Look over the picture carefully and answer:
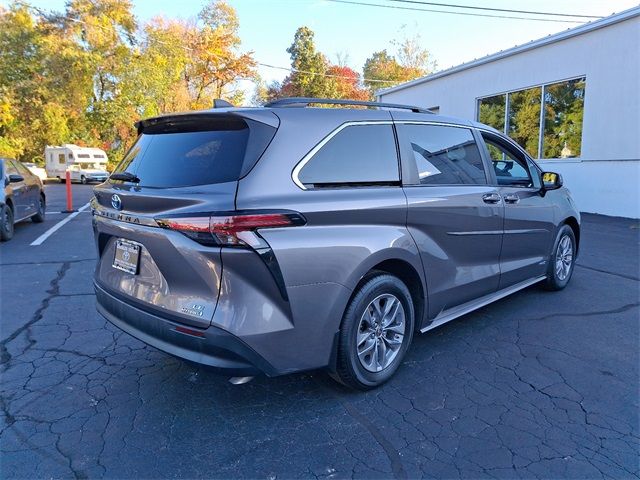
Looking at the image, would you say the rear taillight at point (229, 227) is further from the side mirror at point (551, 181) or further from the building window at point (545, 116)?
the building window at point (545, 116)

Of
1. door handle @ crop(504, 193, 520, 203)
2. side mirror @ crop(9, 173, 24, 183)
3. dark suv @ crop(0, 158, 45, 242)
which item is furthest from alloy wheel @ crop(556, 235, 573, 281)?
side mirror @ crop(9, 173, 24, 183)

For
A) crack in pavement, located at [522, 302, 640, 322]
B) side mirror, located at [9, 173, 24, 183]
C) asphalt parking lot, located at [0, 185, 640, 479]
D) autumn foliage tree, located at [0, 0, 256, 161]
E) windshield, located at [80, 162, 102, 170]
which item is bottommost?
asphalt parking lot, located at [0, 185, 640, 479]

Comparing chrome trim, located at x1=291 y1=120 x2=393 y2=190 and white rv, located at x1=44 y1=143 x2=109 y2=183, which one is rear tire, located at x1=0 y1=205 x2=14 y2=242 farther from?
white rv, located at x1=44 y1=143 x2=109 y2=183

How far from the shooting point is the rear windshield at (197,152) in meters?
2.61

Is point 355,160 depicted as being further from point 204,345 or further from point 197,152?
point 204,345

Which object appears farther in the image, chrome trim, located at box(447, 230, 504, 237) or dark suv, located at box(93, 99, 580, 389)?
chrome trim, located at box(447, 230, 504, 237)

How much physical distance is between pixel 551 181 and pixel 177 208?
4.12 meters

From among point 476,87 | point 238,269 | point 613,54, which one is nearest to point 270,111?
point 238,269

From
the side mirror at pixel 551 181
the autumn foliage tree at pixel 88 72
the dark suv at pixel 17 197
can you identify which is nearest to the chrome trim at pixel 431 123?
the side mirror at pixel 551 181

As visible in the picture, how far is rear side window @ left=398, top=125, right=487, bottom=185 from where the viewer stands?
3457mm

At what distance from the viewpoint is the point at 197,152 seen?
2.82 meters

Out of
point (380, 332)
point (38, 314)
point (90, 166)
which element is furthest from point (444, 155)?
point (90, 166)

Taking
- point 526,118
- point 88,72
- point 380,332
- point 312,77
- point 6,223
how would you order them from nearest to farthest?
point 380,332
point 6,223
point 526,118
point 88,72
point 312,77

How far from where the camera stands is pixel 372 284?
9.78ft
